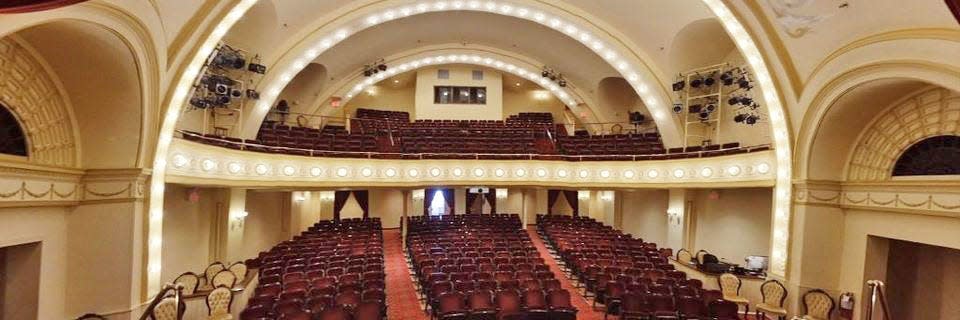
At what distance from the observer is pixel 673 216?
15.5 metres

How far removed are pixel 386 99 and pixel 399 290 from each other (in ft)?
51.6

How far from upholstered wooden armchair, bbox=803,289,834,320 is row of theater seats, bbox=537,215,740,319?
182 cm

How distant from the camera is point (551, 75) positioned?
21.4 meters

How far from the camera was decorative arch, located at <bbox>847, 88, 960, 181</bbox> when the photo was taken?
750cm

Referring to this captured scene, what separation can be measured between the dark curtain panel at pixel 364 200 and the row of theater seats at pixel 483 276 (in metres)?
5.13

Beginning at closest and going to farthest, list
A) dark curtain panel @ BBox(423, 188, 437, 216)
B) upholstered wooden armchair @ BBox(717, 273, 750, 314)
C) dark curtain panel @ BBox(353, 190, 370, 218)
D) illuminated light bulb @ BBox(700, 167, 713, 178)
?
upholstered wooden armchair @ BBox(717, 273, 750, 314) < illuminated light bulb @ BBox(700, 167, 713, 178) < dark curtain panel @ BBox(353, 190, 370, 218) < dark curtain panel @ BBox(423, 188, 437, 216)

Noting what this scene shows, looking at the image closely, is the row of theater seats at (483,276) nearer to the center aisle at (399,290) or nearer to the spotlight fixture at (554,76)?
the center aisle at (399,290)

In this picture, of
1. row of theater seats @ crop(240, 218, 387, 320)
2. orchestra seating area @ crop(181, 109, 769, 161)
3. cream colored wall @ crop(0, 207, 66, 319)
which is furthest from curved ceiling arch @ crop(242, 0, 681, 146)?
cream colored wall @ crop(0, 207, 66, 319)

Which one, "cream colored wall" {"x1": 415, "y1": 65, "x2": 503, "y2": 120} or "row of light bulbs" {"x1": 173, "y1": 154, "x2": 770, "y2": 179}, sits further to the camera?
"cream colored wall" {"x1": 415, "y1": 65, "x2": 503, "y2": 120}

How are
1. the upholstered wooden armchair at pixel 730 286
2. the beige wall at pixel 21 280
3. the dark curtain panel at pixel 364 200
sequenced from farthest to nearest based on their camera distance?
the dark curtain panel at pixel 364 200
the upholstered wooden armchair at pixel 730 286
the beige wall at pixel 21 280

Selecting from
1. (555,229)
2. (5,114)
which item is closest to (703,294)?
(555,229)

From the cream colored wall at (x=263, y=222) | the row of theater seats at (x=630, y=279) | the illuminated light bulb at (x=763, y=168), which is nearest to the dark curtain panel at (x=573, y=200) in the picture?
the row of theater seats at (x=630, y=279)

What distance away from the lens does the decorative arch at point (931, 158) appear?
290 inches

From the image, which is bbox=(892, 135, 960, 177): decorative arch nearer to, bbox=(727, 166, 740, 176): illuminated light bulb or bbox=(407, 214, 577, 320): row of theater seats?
bbox=(727, 166, 740, 176): illuminated light bulb
